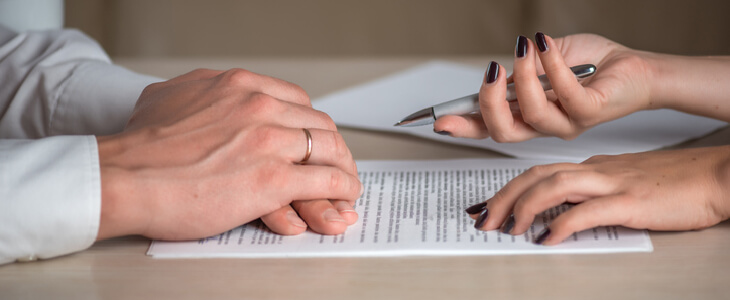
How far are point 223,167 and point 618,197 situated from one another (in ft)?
1.33

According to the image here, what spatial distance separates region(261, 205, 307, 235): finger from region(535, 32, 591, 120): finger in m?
0.35

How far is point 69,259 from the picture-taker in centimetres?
69

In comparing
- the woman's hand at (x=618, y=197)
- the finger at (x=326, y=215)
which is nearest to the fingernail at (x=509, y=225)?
the woman's hand at (x=618, y=197)

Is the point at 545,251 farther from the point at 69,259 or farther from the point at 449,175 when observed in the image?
the point at 69,259

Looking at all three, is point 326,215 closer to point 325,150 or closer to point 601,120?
point 325,150

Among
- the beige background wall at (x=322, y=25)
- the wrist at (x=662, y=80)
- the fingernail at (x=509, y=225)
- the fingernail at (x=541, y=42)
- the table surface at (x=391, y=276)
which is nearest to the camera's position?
the table surface at (x=391, y=276)

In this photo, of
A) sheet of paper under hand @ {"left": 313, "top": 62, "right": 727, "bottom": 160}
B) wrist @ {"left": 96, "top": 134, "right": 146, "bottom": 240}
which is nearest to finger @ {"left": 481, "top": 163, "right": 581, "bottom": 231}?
sheet of paper under hand @ {"left": 313, "top": 62, "right": 727, "bottom": 160}

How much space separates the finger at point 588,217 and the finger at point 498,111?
212 mm

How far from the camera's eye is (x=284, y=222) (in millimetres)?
717

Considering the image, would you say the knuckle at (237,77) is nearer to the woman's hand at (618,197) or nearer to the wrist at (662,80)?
the woman's hand at (618,197)

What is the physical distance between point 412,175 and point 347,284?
0.32 meters

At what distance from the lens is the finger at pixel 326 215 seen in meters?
0.72

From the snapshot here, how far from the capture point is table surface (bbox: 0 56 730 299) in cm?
59

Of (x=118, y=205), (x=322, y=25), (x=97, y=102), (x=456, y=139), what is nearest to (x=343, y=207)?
(x=118, y=205)
